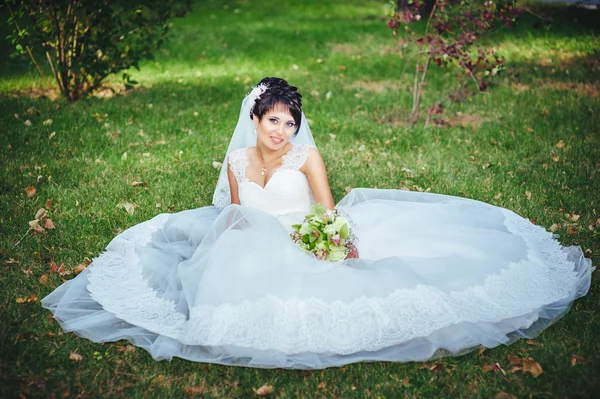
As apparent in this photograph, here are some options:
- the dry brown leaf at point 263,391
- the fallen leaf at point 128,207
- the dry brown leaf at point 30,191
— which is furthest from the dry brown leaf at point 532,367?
the dry brown leaf at point 30,191

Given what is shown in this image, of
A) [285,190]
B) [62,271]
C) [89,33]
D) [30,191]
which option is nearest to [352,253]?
[285,190]

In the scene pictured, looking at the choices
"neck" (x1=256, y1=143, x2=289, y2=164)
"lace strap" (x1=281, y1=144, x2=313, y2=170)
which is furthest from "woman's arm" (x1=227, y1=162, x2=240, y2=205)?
"lace strap" (x1=281, y1=144, x2=313, y2=170)

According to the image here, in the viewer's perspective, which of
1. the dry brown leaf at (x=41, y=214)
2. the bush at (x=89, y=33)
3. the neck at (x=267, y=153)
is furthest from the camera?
the bush at (x=89, y=33)

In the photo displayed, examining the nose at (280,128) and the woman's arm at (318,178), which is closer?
the nose at (280,128)

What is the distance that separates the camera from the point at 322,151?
7.20m

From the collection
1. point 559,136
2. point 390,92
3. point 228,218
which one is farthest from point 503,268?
point 390,92

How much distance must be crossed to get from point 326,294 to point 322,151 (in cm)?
381

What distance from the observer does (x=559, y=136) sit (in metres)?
7.49

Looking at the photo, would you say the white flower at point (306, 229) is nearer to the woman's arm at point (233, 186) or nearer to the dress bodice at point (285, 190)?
the dress bodice at point (285, 190)

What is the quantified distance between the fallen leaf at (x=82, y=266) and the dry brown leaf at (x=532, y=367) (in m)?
3.34

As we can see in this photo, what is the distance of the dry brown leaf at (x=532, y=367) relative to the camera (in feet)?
11.4

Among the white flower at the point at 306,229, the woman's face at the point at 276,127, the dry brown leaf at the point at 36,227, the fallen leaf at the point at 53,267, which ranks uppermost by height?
the woman's face at the point at 276,127

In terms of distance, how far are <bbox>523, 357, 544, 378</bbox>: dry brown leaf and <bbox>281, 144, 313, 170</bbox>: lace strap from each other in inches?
81.5

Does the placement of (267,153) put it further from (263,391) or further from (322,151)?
(322,151)
